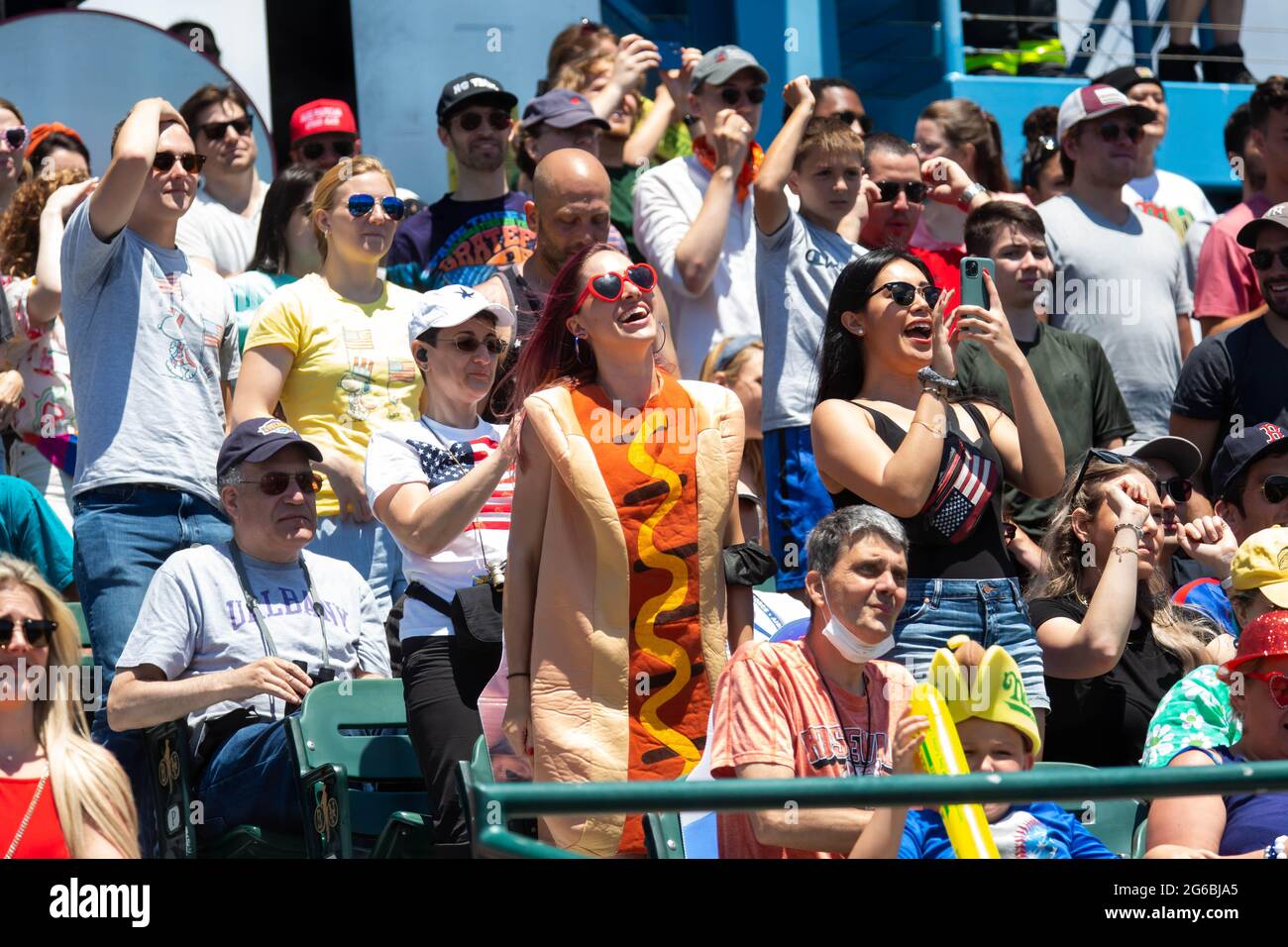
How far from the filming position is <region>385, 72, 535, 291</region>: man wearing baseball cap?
729 centimetres

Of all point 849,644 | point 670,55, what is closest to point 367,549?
point 849,644

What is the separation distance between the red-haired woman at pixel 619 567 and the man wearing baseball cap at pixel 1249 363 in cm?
266

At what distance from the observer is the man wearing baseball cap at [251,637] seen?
514 cm

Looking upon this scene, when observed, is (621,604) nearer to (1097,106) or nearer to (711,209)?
(711,209)

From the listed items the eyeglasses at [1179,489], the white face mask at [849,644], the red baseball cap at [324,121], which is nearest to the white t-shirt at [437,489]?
the white face mask at [849,644]

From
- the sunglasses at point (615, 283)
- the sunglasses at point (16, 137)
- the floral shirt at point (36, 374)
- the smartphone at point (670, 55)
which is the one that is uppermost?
the smartphone at point (670, 55)

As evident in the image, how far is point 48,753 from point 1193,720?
8.93 ft

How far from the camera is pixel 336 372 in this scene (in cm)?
625

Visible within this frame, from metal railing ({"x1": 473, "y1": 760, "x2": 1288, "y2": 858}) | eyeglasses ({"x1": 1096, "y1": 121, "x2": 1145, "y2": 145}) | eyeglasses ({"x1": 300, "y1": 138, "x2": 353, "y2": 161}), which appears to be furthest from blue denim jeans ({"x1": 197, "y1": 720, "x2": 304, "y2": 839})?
eyeglasses ({"x1": 1096, "y1": 121, "x2": 1145, "y2": 145})

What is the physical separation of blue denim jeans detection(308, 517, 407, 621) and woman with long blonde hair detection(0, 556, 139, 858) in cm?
160

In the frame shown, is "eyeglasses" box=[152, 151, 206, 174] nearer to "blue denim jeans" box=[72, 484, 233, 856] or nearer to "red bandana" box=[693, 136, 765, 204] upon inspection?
"blue denim jeans" box=[72, 484, 233, 856]

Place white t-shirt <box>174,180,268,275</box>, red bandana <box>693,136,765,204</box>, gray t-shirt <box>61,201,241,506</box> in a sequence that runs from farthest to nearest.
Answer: white t-shirt <box>174,180,268,275</box> < red bandana <box>693,136,765,204</box> < gray t-shirt <box>61,201,241,506</box>

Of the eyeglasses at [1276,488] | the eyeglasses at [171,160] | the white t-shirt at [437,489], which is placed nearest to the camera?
the white t-shirt at [437,489]

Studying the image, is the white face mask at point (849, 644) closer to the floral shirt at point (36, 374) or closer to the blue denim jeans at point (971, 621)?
the blue denim jeans at point (971, 621)
